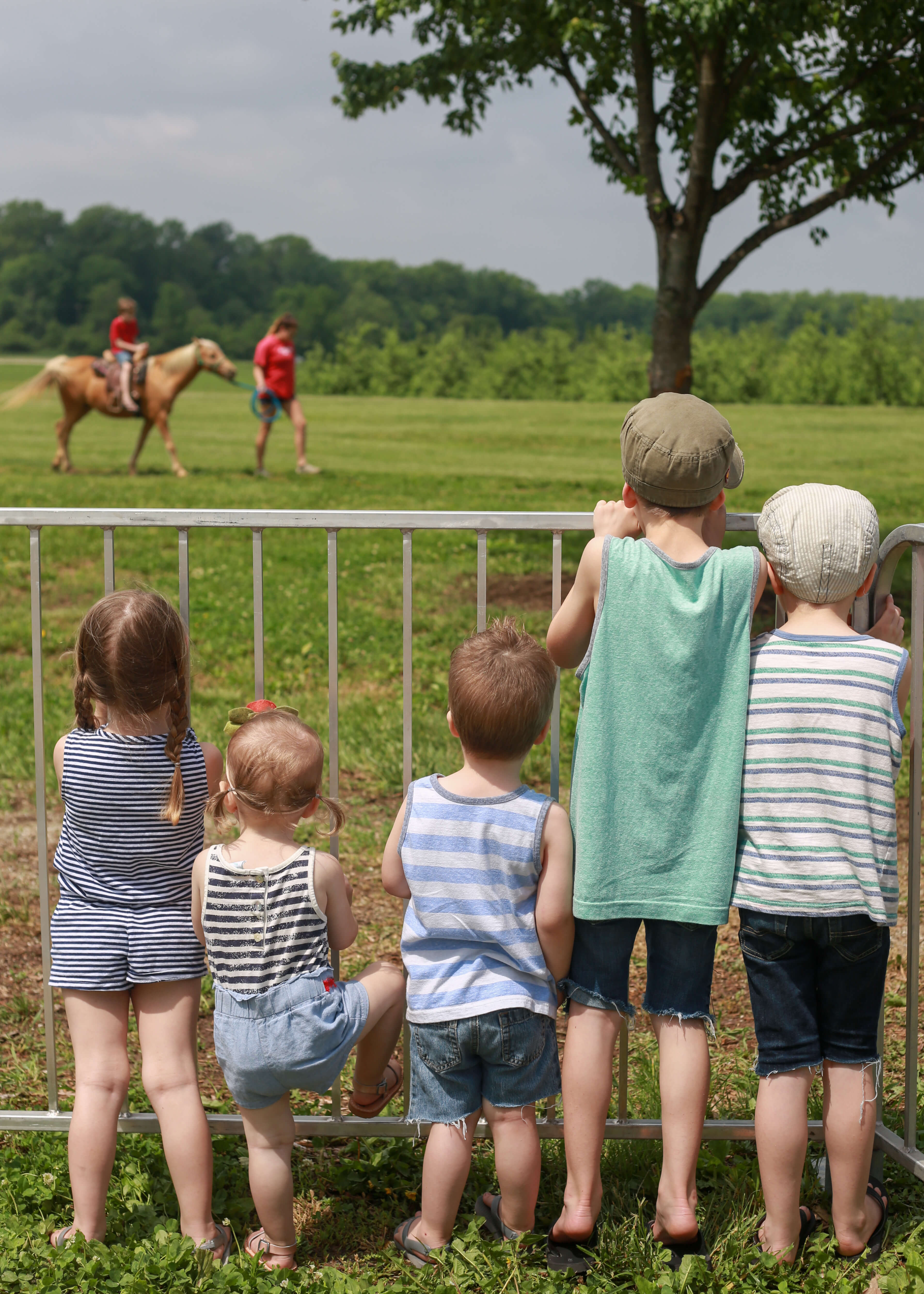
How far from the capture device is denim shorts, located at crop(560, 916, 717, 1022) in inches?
92.0

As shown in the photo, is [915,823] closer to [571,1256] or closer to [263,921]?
[571,1256]

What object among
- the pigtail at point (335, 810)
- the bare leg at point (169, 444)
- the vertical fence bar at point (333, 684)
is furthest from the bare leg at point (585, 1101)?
the bare leg at point (169, 444)

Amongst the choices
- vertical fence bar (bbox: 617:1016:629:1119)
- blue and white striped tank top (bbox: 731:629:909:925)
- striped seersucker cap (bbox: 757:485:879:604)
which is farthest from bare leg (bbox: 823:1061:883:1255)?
striped seersucker cap (bbox: 757:485:879:604)

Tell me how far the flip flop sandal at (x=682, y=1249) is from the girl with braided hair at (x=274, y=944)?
74cm

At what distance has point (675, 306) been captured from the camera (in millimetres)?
9328

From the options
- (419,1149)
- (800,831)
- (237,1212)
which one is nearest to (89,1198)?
(237,1212)

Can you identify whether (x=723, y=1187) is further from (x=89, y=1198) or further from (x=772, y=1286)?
(x=89, y=1198)

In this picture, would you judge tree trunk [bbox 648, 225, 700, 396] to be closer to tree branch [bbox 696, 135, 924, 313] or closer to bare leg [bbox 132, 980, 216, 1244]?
tree branch [bbox 696, 135, 924, 313]

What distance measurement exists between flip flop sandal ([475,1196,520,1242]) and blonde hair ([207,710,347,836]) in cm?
90

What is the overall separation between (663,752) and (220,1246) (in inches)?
53.6

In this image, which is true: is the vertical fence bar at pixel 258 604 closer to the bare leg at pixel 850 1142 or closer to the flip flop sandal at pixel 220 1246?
the flip flop sandal at pixel 220 1246

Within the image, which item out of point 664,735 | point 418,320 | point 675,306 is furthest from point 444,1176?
point 418,320

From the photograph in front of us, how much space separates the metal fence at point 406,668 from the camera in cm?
253

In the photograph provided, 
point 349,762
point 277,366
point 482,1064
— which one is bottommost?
point 349,762
